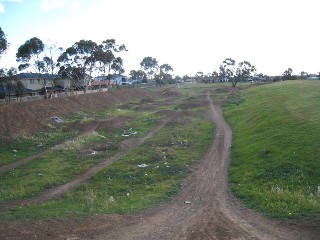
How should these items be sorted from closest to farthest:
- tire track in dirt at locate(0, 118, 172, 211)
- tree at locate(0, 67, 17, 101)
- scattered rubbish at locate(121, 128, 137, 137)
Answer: tire track in dirt at locate(0, 118, 172, 211) → scattered rubbish at locate(121, 128, 137, 137) → tree at locate(0, 67, 17, 101)

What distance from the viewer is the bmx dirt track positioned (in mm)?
14820

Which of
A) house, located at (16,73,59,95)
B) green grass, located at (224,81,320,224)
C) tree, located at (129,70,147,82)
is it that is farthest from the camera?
tree, located at (129,70,147,82)

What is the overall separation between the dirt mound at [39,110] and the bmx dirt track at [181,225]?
24294mm

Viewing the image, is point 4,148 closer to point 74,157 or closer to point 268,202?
point 74,157

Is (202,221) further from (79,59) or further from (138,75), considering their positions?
(138,75)

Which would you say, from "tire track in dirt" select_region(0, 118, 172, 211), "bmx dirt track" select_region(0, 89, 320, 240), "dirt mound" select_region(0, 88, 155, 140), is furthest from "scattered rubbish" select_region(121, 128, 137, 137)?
"bmx dirt track" select_region(0, 89, 320, 240)

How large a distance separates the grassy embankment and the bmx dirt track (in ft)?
4.37

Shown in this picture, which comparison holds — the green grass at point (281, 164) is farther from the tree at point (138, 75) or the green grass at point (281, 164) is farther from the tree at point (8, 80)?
the tree at point (138, 75)

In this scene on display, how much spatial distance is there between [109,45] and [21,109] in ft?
180

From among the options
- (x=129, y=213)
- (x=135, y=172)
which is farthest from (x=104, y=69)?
(x=129, y=213)

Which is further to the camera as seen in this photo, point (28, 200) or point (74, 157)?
point (74, 157)

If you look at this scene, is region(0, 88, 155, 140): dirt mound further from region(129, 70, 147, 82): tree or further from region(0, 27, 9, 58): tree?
region(129, 70, 147, 82): tree

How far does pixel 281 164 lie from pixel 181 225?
10.0m

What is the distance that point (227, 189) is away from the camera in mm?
21266
